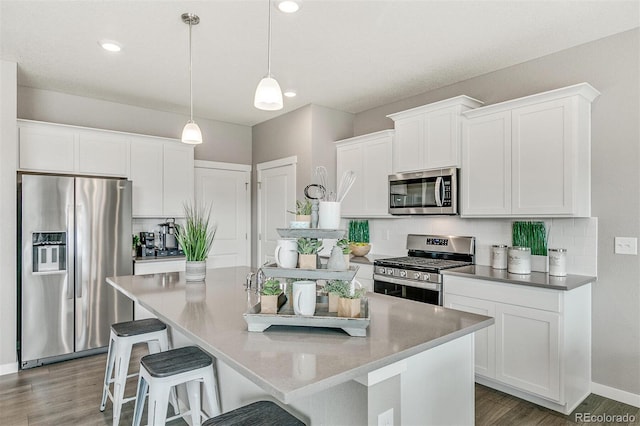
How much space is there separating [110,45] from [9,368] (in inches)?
112

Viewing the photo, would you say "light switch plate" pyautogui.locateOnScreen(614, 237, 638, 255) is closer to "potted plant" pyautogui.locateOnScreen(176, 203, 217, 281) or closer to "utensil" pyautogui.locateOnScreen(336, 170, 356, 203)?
"utensil" pyautogui.locateOnScreen(336, 170, 356, 203)

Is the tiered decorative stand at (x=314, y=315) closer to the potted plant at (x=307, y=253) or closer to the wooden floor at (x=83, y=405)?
the potted plant at (x=307, y=253)

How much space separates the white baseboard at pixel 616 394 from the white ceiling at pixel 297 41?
2.59 meters

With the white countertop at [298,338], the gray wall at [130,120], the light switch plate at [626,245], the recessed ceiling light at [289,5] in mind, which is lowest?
the white countertop at [298,338]

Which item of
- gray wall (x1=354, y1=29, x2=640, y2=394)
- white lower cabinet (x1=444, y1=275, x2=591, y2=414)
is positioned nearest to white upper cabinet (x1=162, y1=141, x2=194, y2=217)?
white lower cabinet (x1=444, y1=275, x2=591, y2=414)

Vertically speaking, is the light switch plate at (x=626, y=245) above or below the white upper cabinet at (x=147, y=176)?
below

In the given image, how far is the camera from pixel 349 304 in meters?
1.39

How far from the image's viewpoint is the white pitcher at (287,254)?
1487 millimetres

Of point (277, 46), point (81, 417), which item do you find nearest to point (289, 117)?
point (277, 46)

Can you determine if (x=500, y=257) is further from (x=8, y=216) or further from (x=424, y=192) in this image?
(x=8, y=216)

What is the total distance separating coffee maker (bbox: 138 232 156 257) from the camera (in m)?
4.42

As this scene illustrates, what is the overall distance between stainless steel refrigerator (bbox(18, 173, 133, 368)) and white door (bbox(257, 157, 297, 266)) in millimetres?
1815

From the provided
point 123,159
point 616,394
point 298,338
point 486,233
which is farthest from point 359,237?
point 298,338

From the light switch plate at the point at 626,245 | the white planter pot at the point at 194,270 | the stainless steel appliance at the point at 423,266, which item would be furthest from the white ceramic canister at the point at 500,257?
the white planter pot at the point at 194,270
